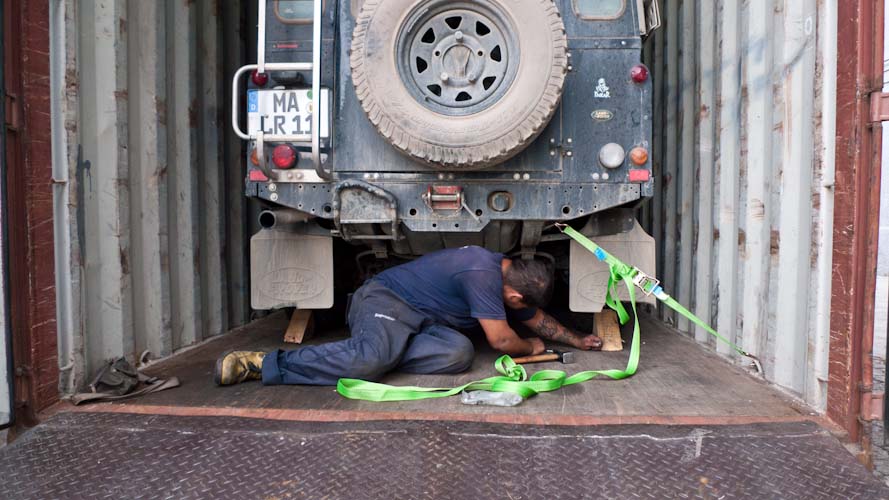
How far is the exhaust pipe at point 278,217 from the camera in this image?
136 inches

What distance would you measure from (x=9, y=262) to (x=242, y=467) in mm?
1282

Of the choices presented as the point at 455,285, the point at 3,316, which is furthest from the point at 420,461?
the point at 3,316

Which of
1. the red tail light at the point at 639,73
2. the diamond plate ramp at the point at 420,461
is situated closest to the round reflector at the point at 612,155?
the red tail light at the point at 639,73

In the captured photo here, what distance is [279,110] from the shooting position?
3.36m

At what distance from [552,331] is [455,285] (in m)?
0.74

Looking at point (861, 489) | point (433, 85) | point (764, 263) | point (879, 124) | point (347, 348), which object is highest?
point (433, 85)

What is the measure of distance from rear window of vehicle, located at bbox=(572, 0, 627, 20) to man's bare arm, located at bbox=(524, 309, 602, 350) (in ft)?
5.74

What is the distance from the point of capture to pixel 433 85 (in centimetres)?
312

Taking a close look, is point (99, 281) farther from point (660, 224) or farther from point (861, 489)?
point (660, 224)

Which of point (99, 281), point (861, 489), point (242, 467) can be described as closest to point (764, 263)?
point (861, 489)

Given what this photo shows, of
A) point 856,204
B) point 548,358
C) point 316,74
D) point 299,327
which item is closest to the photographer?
point 856,204

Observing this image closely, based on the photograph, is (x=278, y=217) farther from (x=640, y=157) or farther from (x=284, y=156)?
(x=640, y=157)

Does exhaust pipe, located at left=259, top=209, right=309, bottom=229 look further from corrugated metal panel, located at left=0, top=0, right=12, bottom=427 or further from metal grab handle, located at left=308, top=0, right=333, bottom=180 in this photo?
corrugated metal panel, located at left=0, top=0, right=12, bottom=427

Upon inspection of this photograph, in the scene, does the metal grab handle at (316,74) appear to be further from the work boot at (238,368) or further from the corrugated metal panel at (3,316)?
the corrugated metal panel at (3,316)
